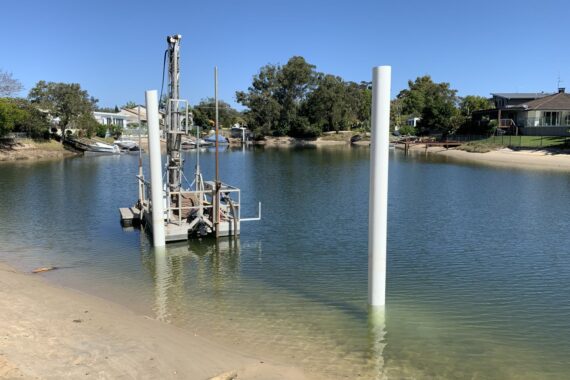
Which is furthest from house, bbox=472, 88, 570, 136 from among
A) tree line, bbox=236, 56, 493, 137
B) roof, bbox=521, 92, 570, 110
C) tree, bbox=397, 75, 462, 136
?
tree line, bbox=236, 56, 493, 137

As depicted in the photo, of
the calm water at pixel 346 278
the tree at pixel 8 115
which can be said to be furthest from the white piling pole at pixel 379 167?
the tree at pixel 8 115

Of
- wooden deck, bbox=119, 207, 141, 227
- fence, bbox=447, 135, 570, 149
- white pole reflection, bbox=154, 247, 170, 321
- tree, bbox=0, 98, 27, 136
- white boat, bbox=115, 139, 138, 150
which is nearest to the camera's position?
white pole reflection, bbox=154, 247, 170, 321

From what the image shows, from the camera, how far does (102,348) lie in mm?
8648

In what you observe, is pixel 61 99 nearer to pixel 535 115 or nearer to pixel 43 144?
pixel 43 144

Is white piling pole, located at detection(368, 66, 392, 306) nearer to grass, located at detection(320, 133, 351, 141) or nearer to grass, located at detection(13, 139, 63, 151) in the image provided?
grass, located at detection(13, 139, 63, 151)

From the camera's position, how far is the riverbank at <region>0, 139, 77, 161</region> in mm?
65000

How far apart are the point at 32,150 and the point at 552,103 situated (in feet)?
249

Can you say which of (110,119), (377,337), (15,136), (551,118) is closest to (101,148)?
(15,136)

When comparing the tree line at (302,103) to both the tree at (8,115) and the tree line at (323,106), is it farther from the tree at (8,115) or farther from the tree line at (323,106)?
the tree at (8,115)

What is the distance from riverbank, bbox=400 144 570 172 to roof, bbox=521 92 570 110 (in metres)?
10.3

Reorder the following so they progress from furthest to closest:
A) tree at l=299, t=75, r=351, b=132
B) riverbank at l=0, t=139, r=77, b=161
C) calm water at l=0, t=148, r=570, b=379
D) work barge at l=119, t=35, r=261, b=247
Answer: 1. tree at l=299, t=75, r=351, b=132
2. riverbank at l=0, t=139, r=77, b=161
3. work barge at l=119, t=35, r=261, b=247
4. calm water at l=0, t=148, r=570, b=379

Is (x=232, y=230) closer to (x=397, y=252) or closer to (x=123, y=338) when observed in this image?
(x=397, y=252)

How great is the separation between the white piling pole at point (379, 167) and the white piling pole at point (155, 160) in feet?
29.1

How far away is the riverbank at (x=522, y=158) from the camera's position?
5518 cm
